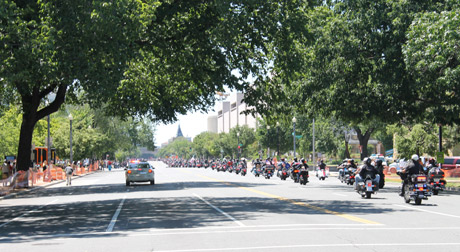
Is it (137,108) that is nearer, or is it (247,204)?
(247,204)

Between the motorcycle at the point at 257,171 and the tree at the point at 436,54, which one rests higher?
the tree at the point at 436,54

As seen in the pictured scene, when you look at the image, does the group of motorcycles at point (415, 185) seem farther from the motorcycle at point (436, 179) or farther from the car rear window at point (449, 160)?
the car rear window at point (449, 160)

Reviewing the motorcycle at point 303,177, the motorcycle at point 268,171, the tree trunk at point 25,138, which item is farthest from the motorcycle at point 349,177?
the tree trunk at point 25,138

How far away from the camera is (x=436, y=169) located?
97.8ft

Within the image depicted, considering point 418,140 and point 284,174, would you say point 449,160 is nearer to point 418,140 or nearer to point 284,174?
point 418,140

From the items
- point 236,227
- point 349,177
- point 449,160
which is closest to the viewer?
point 236,227

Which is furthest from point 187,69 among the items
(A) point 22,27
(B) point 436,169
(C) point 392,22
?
(B) point 436,169

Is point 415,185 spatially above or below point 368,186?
above

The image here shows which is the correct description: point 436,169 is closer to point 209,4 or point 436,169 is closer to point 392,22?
point 392,22

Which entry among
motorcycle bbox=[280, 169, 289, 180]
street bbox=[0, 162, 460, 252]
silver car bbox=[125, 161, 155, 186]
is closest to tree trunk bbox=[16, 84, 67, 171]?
silver car bbox=[125, 161, 155, 186]

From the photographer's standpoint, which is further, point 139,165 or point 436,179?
point 139,165

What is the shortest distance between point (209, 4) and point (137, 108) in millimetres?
18902

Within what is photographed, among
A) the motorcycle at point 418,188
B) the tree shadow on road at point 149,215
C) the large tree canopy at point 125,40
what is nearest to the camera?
the tree shadow on road at point 149,215

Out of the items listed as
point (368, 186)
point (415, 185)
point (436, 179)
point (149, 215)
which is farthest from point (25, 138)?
point (415, 185)
